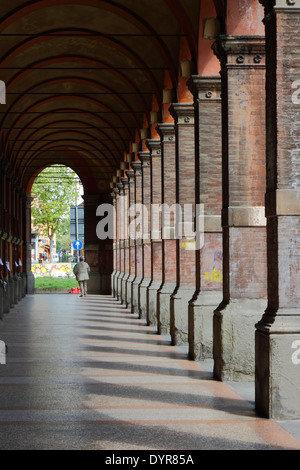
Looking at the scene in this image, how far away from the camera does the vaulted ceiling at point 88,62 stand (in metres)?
17.0

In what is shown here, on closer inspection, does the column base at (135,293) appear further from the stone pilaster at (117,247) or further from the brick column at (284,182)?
the brick column at (284,182)

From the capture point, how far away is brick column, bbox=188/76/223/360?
13070 millimetres

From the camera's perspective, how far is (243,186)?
36.3 ft

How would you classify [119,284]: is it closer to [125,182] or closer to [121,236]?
[121,236]

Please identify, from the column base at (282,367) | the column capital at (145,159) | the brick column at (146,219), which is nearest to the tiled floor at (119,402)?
the column base at (282,367)

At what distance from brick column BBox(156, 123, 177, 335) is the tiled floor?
5.78ft

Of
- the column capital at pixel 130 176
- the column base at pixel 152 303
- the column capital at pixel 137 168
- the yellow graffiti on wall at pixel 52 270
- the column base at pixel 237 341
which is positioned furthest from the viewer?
the yellow graffiti on wall at pixel 52 270

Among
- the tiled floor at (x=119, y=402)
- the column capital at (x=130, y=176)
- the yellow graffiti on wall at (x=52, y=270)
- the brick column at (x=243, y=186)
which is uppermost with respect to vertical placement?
the column capital at (x=130, y=176)

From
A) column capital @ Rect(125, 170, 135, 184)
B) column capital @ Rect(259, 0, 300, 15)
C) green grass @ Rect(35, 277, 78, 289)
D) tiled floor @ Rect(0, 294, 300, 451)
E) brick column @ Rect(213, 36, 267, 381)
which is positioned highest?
column capital @ Rect(125, 170, 135, 184)

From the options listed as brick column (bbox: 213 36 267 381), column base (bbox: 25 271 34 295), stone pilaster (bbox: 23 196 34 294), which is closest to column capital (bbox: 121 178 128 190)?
stone pilaster (bbox: 23 196 34 294)

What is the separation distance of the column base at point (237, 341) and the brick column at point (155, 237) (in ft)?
31.0

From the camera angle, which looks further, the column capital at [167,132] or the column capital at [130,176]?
the column capital at [130,176]

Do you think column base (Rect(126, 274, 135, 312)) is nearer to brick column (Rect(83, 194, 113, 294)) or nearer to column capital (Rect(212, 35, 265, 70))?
brick column (Rect(83, 194, 113, 294))

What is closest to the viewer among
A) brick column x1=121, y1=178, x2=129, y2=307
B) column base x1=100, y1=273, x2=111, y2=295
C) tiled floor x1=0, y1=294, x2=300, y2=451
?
tiled floor x1=0, y1=294, x2=300, y2=451
